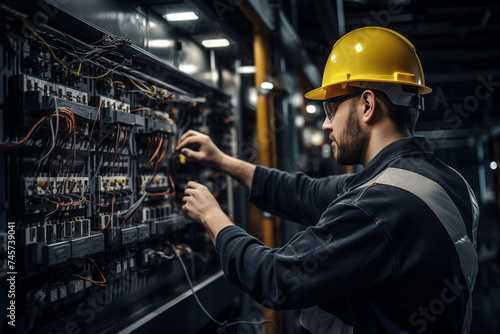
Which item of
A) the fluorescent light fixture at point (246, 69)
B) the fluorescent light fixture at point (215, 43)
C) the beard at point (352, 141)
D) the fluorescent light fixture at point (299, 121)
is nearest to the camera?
the beard at point (352, 141)

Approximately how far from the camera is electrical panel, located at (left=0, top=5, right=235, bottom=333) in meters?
1.00

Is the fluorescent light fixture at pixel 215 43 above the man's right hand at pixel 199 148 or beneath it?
Result: above

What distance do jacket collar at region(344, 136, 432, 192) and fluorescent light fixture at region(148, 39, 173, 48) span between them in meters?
1.04

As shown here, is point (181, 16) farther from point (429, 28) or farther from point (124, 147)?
point (429, 28)

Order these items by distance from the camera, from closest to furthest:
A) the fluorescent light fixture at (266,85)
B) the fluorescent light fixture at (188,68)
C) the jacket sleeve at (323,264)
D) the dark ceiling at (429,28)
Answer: the jacket sleeve at (323,264) < the fluorescent light fixture at (188,68) < the fluorescent light fixture at (266,85) < the dark ceiling at (429,28)

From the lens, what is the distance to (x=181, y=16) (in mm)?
1749

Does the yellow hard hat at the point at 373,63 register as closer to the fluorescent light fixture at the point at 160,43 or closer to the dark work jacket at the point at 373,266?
the dark work jacket at the point at 373,266

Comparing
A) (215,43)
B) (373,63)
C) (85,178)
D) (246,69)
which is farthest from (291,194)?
(246,69)

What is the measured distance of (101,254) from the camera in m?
1.28

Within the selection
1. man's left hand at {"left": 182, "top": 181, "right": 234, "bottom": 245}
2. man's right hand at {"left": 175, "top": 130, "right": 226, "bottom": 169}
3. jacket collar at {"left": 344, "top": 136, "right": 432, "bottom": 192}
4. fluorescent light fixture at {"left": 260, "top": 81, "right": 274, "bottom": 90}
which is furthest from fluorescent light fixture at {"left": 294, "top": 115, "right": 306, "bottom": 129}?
jacket collar at {"left": 344, "top": 136, "right": 432, "bottom": 192}

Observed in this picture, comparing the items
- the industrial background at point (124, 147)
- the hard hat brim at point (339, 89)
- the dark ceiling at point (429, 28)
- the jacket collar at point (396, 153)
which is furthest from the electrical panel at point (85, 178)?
the dark ceiling at point (429, 28)

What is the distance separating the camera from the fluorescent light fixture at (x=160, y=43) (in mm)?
1672

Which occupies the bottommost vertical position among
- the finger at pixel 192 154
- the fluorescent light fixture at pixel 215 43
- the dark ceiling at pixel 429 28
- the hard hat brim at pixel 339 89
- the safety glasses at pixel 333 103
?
the finger at pixel 192 154

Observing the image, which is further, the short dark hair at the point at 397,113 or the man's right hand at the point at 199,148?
the man's right hand at the point at 199,148
